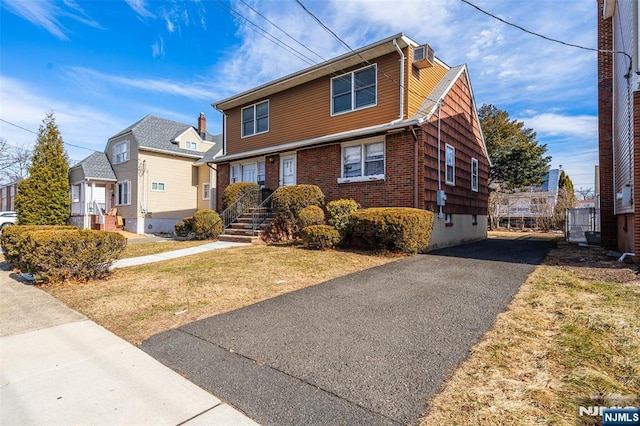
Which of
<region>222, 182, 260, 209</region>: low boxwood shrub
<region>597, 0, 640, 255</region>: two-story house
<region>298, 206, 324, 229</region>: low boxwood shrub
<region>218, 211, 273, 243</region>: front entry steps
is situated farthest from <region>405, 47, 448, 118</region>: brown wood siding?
<region>222, 182, 260, 209</region>: low boxwood shrub

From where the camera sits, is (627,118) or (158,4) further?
(158,4)

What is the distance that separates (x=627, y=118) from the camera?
786cm

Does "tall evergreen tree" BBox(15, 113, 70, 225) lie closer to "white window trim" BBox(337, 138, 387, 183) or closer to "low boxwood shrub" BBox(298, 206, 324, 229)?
"low boxwood shrub" BBox(298, 206, 324, 229)

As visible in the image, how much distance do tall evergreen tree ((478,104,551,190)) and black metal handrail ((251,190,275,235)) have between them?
21055 millimetres

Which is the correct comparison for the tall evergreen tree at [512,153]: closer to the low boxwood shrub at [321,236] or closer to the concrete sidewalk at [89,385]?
the low boxwood shrub at [321,236]

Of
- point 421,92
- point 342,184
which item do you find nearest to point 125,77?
point 342,184

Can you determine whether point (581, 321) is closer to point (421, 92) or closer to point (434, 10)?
point (434, 10)

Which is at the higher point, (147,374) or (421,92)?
(421,92)

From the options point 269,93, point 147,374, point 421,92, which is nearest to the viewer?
point 147,374

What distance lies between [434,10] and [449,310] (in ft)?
24.3

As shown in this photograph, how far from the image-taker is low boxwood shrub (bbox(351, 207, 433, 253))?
8383 millimetres

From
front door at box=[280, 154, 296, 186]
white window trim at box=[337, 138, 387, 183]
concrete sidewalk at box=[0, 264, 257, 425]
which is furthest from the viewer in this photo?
front door at box=[280, 154, 296, 186]

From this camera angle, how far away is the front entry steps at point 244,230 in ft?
38.5

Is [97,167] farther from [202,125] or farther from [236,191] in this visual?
[236,191]
